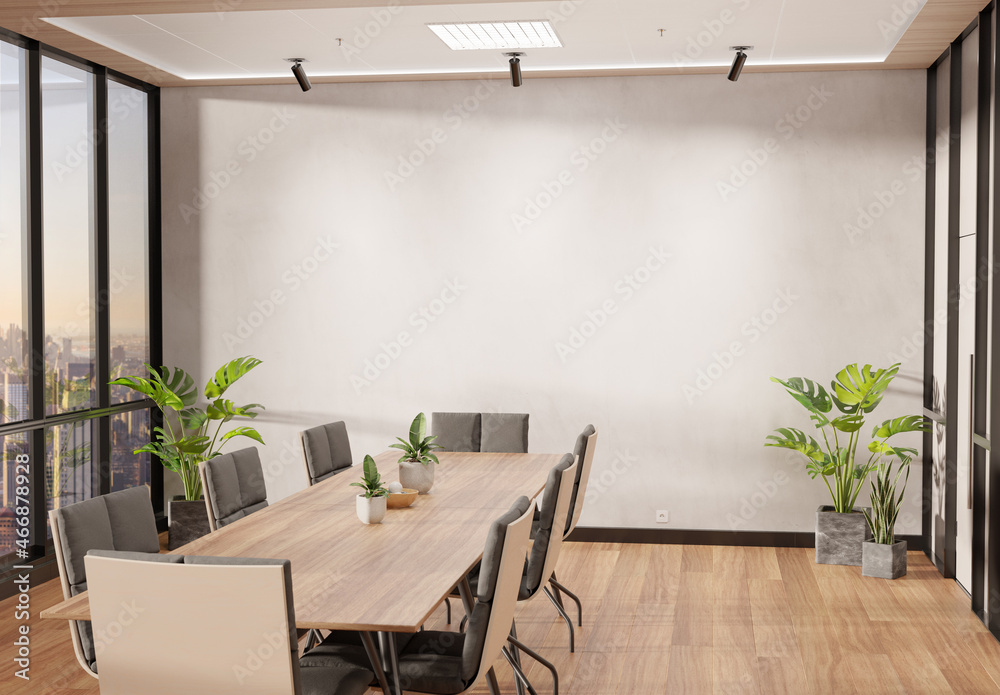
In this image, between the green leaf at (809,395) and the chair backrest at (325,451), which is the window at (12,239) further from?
the green leaf at (809,395)

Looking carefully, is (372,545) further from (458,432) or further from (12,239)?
(12,239)

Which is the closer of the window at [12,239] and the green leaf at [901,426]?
the window at [12,239]

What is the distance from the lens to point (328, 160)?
21.1ft

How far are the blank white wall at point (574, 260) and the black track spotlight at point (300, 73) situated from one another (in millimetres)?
495

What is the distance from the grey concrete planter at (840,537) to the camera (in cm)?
552

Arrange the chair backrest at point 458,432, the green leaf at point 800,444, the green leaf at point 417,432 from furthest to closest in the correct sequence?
the green leaf at point 800,444, the chair backrest at point 458,432, the green leaf at point 417,432

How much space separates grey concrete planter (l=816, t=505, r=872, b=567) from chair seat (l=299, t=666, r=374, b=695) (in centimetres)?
361

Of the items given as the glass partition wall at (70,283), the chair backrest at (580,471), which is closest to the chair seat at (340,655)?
the chair backrest at (580,471)

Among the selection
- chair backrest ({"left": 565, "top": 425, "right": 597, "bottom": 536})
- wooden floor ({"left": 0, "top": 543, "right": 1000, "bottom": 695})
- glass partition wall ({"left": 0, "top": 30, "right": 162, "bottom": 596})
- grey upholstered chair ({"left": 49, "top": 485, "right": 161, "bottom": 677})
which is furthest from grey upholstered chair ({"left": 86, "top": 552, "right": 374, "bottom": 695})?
glass partition wall ({"left": 0, "top": 30, "right": 162, "bottom": 596})

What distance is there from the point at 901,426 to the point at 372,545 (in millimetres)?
3706

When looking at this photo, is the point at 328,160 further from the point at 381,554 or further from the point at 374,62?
the point at 381,554

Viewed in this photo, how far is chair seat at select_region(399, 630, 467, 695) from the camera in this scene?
280 centimetres

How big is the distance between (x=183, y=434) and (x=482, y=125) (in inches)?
118

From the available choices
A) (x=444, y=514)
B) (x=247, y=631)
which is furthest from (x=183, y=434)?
(x=247, y=631)
